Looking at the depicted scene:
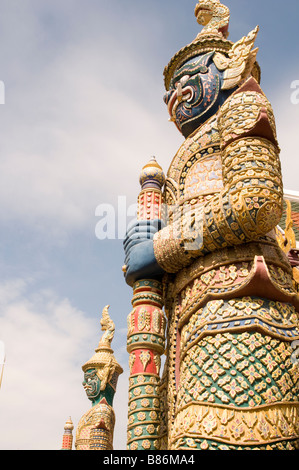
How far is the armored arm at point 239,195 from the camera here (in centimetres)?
336

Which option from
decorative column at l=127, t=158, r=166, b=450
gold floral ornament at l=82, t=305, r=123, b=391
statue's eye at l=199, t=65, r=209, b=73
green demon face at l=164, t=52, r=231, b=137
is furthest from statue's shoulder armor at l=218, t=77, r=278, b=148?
gold floral ornament at l=82, t=305, r=123, b=391

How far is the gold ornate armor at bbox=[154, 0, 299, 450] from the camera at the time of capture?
9.68ft

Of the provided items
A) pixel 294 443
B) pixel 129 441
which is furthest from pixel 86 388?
pixel 294 443

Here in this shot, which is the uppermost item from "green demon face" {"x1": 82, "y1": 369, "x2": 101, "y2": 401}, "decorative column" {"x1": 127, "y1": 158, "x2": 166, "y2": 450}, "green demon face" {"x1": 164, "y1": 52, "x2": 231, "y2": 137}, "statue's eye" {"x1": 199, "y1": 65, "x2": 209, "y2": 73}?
"statue's eye" {"x1": 199, "y1": 65, "x2": 209, "y2": 73}

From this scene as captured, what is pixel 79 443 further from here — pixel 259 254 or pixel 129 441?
pixel 259 254

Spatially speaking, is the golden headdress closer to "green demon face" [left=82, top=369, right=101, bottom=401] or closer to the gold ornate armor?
the gold ornate armor

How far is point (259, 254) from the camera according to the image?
3537 mm

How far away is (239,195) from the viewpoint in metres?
3.38

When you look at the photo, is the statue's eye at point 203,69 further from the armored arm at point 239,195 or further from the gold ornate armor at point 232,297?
the armored arm at point 239,195

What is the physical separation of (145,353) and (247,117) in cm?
193

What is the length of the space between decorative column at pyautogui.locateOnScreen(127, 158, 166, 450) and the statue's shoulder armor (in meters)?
0.97

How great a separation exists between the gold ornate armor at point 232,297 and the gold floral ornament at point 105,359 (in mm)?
4348

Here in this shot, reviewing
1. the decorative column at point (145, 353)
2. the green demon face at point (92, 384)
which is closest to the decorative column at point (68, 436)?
the green demon face at point (92, 384)

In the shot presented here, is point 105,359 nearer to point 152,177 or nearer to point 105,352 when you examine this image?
point 105,352
